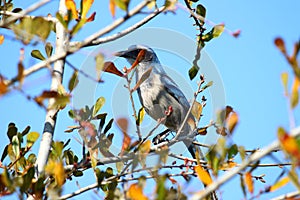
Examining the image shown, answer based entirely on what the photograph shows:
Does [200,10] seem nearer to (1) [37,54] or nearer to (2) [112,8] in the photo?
(1) [37,54]

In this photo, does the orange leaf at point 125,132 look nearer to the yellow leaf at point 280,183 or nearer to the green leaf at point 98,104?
the green leaf at point 98,104

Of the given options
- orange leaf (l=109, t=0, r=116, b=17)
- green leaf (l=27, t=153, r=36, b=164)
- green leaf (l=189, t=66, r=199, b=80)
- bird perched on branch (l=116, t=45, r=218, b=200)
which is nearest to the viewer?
orange leaf (l=109, t=0, r=116, b=17)

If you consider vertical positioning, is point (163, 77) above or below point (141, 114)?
above

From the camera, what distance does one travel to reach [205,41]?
3363mm

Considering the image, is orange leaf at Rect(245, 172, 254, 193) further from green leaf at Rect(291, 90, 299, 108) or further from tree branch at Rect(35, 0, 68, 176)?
tree branch at Rect(35, 0, 68, 176)

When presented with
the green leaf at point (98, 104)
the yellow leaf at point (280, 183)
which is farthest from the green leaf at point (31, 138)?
the yellow leaf at point (280, 183)

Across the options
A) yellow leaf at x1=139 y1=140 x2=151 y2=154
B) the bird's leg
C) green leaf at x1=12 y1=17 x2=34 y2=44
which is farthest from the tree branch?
the bird's leg

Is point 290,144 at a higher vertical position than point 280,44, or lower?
lower

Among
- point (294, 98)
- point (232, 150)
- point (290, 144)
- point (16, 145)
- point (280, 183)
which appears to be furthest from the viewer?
point (16, 145)

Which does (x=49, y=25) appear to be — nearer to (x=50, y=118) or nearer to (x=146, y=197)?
(x=146, y=197)

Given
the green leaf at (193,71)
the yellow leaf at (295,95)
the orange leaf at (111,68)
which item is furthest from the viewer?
the green leaf at (193,71)

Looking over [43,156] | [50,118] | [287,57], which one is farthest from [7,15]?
[287,57]

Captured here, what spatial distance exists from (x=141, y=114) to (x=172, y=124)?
4.53ft

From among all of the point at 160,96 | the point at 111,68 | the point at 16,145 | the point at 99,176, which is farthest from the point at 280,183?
the point at 160,96
